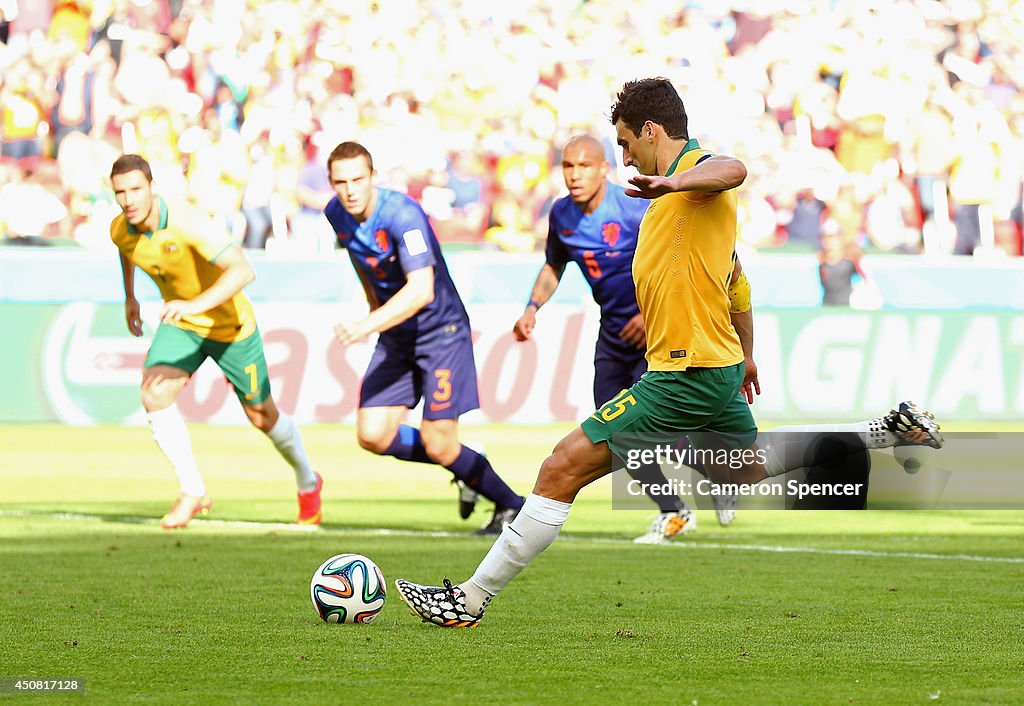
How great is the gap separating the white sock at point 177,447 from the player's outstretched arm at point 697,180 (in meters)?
5.38

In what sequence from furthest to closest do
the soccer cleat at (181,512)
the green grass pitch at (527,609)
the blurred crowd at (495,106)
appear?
the blurred crowd at (495,106), the soccer cleat at (181,512), the green grass pitch at (527,609)

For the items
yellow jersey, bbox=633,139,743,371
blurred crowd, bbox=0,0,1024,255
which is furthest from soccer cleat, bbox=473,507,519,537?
blurred crowd, bbox=0,0,1024,255

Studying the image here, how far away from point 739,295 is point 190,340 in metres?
4.59

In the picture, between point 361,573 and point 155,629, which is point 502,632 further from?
point 155,629

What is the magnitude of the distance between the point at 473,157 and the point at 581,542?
12202mm

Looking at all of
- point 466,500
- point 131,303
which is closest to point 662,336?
point 466,500

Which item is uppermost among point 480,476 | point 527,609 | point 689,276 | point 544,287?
point 689,276

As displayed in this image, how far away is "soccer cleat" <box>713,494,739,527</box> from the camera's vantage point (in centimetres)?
995

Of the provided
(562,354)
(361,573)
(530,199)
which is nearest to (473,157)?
(530,199)

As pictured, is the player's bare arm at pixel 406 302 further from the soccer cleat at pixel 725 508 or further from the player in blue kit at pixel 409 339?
the soccer cleat at pixel 725 508

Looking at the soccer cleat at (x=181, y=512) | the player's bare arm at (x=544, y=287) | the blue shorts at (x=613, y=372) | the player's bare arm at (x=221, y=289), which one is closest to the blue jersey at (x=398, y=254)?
the player's bare arm at (x=544, y=287)

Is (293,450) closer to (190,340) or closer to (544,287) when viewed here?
(190,340)

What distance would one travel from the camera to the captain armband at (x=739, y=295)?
673cm

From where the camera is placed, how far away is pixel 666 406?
6008 mm
